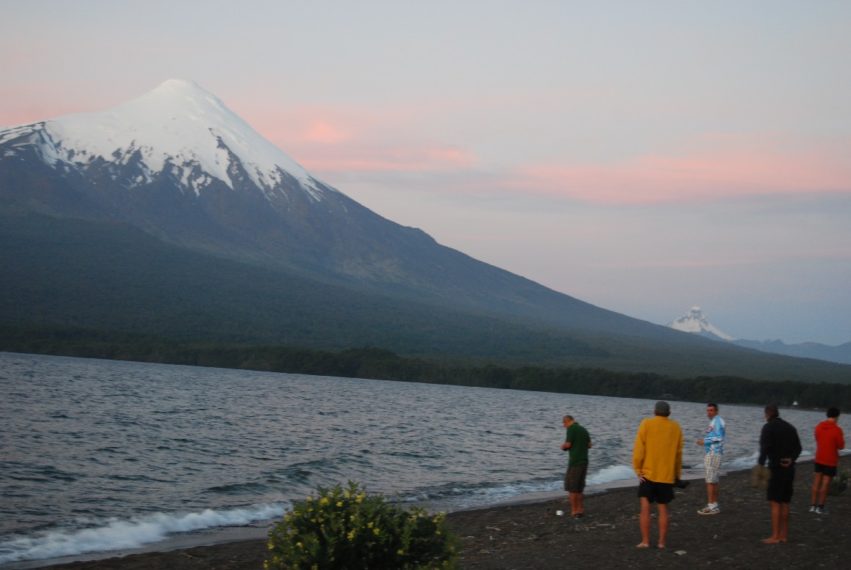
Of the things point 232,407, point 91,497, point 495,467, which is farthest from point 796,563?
point 232,407

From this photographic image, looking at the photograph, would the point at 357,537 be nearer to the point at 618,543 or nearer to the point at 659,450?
the point at 659,450

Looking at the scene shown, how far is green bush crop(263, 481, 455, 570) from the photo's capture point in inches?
421

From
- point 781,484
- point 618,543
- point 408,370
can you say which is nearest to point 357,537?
point 618,543

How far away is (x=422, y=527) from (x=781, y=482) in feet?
22.7

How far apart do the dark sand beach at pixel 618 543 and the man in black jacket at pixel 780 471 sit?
32cm

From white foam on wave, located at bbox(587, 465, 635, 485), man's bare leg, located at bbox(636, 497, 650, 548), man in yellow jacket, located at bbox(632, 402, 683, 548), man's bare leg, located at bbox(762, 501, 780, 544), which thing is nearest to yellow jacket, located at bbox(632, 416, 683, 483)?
man in yellow jacket, located at bbox(632, 402, 683, 548)

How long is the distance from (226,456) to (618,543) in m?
20.5

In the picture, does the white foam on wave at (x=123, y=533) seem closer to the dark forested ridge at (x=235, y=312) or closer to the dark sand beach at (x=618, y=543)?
the dark sand beach at (x=618, y=543)

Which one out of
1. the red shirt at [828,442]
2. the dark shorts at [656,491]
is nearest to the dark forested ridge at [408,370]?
the red shirt at [828,442]

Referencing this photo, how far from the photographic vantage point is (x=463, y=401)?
89750mm

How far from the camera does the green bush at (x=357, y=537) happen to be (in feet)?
35.1

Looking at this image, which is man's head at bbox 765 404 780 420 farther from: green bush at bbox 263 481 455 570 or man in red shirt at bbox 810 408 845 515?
green bush at bbox 263 481 455 570

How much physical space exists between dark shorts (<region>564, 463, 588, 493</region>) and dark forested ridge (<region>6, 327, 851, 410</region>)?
352 feet

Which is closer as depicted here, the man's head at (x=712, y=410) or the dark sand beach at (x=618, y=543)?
the dark sand beach at (x=618, y=543)
